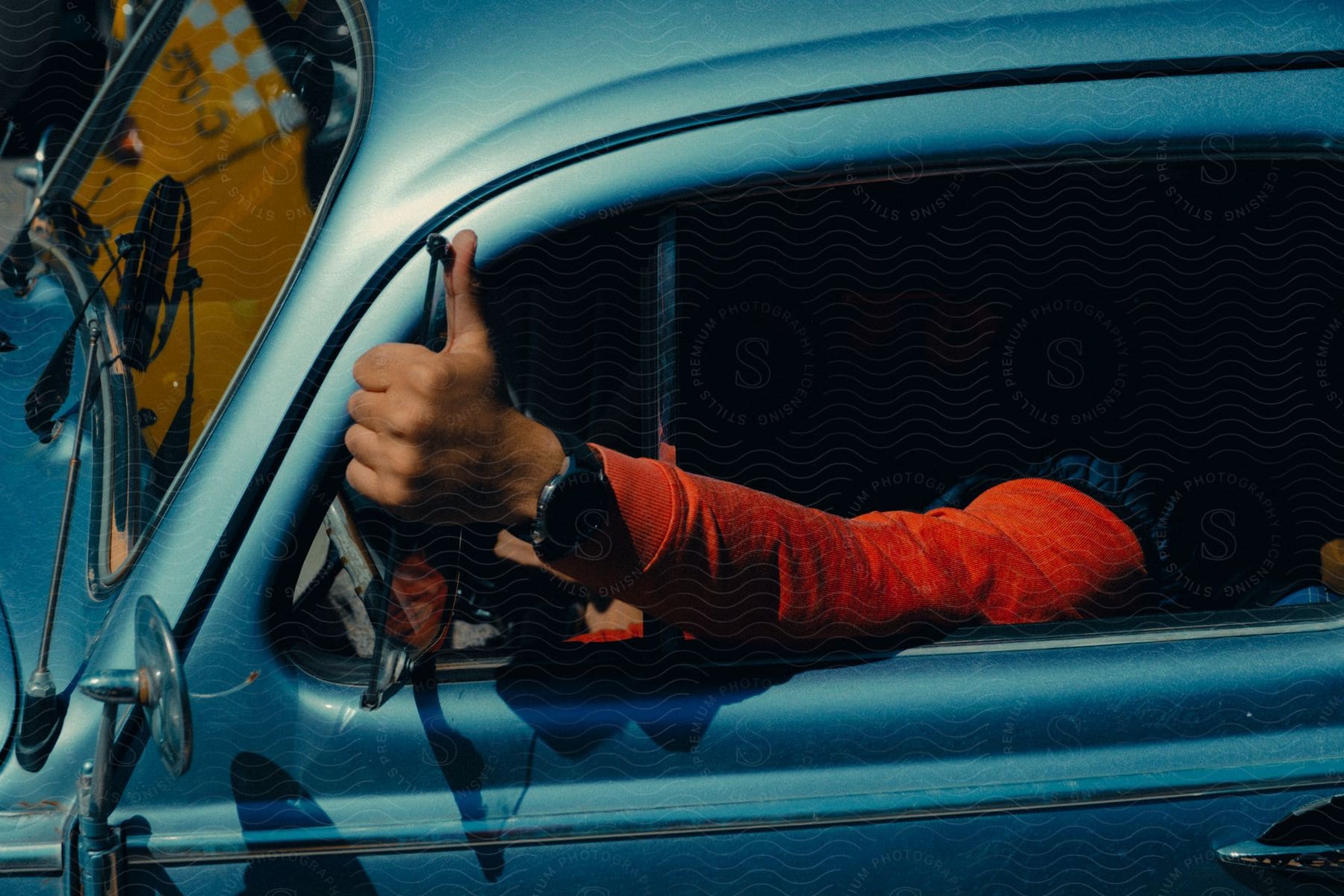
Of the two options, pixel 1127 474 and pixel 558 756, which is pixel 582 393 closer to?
pixel 558 756

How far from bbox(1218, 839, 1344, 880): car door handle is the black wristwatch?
2.67 feet

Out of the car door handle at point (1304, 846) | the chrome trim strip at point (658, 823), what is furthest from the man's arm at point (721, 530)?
the car door handle at point (1304, 846)

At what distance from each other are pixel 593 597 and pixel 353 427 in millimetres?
465

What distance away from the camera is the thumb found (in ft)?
3.89

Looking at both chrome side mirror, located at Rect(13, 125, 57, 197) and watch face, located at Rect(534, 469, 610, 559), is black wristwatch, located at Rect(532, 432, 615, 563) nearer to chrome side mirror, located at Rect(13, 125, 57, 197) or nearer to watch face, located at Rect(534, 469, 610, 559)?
watch face, located at Rect(534, 469, 610, 559)

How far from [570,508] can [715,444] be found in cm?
30

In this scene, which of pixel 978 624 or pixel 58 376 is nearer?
pixel 978 624

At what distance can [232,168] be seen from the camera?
1.54m

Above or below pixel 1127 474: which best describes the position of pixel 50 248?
above

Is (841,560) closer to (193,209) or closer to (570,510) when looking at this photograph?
(570,510)

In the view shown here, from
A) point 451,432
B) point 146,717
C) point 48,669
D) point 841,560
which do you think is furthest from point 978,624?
point 48,669

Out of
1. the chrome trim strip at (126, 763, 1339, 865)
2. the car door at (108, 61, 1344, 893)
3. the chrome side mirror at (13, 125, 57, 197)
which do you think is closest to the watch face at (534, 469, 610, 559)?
the car door at (108, 61, 1344, 893)

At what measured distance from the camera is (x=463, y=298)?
1188mm

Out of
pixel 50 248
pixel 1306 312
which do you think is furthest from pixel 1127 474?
pixel 50 248
